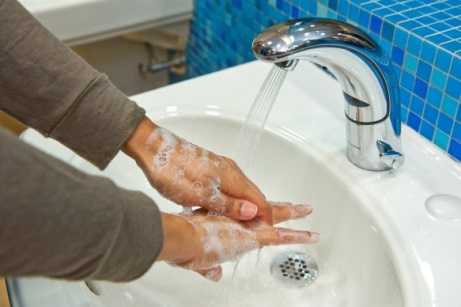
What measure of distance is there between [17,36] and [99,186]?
0.84 ft

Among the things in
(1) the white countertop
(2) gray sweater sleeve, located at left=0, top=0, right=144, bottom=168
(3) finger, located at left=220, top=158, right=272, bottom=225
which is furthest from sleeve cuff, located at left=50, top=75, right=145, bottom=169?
(1) the white countertop

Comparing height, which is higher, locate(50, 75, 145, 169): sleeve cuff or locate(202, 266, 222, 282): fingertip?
locate(50, 75, 145, 169): sleeve cuff

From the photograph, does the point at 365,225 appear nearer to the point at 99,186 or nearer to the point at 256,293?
the point at 256,293

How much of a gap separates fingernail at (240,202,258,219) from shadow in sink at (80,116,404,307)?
4.0 inches

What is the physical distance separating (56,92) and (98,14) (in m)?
0.51

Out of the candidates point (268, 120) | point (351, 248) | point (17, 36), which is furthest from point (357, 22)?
point (17, 36)

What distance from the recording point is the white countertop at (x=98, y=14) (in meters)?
1.00

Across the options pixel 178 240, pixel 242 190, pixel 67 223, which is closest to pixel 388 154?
pixel 242 190

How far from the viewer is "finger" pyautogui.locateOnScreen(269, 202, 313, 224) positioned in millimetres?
611

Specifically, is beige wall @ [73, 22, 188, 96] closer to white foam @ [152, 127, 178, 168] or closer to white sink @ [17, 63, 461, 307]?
white sink @ [17, 63, 461, 307]

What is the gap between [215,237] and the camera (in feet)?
1.68

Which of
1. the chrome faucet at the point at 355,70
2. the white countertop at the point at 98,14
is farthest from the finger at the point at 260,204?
the white countertop at the point at 98,14

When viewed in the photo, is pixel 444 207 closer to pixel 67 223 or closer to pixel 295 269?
pixel 295 269

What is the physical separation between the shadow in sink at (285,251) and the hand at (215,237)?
0.05 metres
